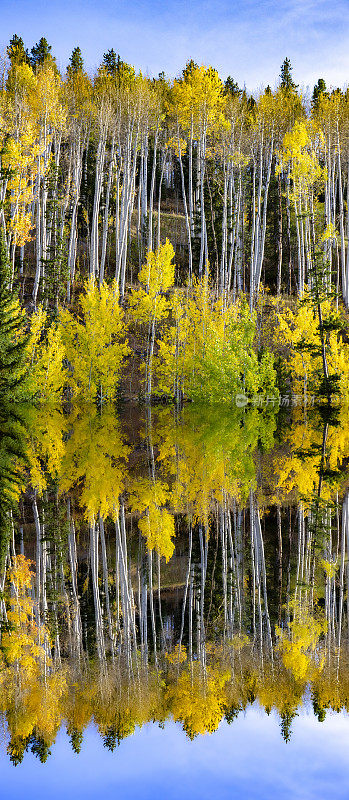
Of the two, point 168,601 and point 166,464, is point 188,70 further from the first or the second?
point 168,601

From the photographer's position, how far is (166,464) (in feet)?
40.5

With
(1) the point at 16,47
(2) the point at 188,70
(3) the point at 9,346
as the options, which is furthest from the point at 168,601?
(1) the point at 16,47

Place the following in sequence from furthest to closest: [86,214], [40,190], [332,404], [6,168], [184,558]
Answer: [86,214] < [40,190] < [332,404] < [6,168] < [184,558]

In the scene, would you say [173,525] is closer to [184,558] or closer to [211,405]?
[184,558]

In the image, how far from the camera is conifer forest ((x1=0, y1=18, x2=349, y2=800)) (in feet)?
13.1

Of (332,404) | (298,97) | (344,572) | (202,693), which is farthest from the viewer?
(298,97)

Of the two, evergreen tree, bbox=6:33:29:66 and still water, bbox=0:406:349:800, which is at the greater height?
evergreen tree, bbox=6:33:29:66

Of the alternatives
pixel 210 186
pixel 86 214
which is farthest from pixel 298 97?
pixel 86 214

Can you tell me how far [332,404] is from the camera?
29469mm

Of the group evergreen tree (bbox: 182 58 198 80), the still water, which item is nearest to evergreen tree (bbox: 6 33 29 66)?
evergreen tree (bbox: 182 58 198 80)

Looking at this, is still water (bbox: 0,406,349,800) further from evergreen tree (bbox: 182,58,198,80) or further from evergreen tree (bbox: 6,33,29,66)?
evergreen tree (bbox: 6,33,29,66)

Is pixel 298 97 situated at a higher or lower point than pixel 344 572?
higher

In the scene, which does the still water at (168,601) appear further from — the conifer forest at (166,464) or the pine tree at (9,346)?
the pine tree at (9,346)

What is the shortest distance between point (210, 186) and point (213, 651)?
38.8 m
